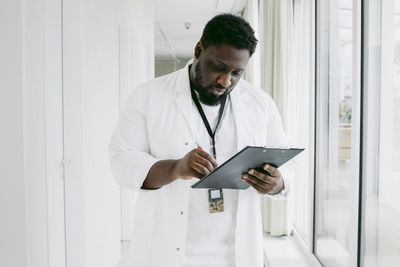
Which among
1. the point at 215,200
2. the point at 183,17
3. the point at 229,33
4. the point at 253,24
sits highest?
the point at 183,17

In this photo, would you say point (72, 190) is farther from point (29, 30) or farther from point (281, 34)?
point (281, 34)

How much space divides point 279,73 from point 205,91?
2301 mm

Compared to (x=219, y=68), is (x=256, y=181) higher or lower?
lower

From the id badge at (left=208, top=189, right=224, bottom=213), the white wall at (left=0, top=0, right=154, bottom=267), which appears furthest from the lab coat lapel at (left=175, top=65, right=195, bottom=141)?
the white wall at (left=0, top=0, right=154, bottom=267)

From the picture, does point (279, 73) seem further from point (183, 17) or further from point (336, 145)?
point (183, 17)

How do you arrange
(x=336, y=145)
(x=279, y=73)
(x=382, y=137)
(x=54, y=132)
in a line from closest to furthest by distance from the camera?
1. (x=54, y=132)
2. (x=382, y=137)
3. (x=336, y=145)
4. (x=279, y=73)

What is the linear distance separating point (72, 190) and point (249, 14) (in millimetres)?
3290

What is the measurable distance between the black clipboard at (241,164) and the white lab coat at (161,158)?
14 centimetres

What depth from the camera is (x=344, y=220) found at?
2541 mm

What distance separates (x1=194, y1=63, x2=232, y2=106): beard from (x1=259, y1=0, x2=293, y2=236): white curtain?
2.16 metres

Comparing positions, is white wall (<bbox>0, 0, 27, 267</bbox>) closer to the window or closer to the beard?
the beard

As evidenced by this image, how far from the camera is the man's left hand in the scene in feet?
3.72

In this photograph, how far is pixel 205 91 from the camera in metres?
1.28

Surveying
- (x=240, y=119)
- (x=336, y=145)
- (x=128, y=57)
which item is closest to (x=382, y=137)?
(x=336, y=145)
